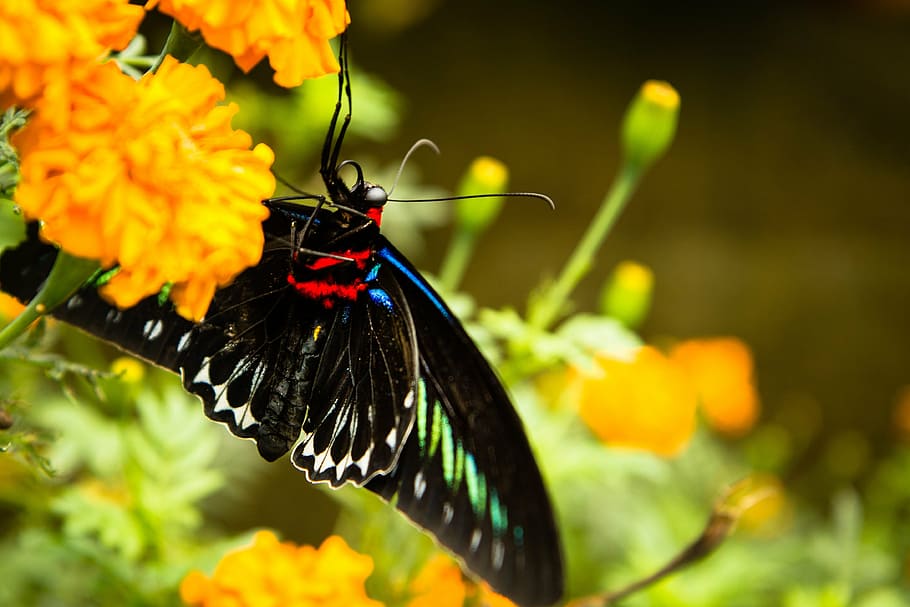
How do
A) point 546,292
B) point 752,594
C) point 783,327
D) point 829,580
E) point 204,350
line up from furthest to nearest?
point 783,327, point 829,580, point 752,594, point 546,292, point 204,350

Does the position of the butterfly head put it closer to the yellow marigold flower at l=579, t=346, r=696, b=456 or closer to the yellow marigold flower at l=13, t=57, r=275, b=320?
the yellow marigold flower at l=13, t=57, r=275, b=320

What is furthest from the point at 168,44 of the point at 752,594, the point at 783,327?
the point at 783,327

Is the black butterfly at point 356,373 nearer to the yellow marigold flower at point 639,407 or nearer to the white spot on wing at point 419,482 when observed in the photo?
the white spot on wing at point 419,482

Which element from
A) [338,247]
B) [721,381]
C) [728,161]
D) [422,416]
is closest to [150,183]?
[338,247]

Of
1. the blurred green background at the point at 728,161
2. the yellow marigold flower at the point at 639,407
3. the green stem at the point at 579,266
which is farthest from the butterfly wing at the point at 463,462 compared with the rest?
the blurred green background at the point at 728,161

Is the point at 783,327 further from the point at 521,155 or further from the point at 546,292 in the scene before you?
the point at 546,292

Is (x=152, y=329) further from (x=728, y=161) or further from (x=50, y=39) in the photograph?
(x=728, y=161)
